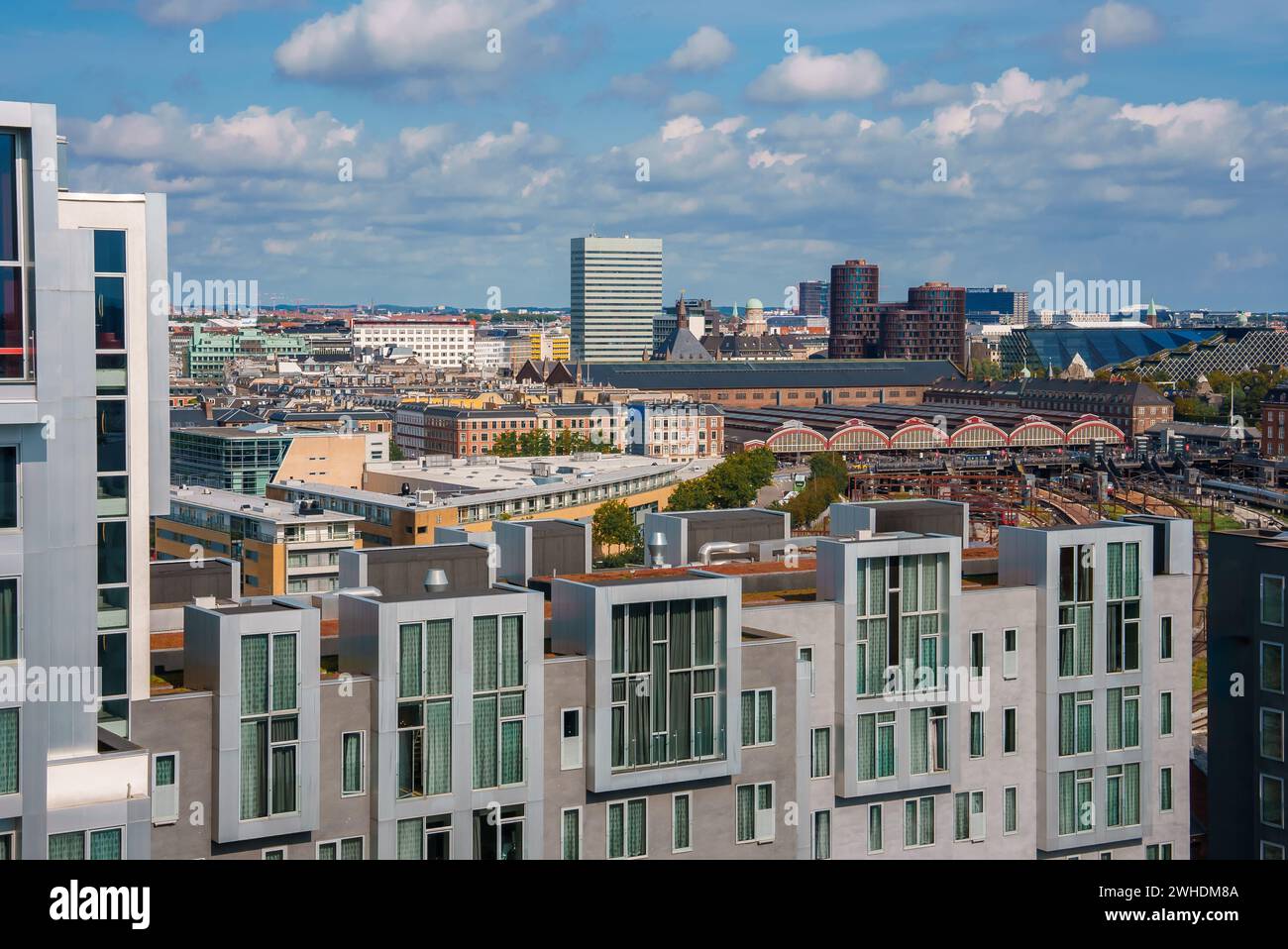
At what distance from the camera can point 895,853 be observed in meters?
12.5

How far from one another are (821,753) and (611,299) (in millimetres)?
170241

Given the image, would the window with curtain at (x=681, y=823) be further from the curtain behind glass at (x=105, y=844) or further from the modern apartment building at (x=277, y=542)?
the modern apartment building at (x=277, y=542)

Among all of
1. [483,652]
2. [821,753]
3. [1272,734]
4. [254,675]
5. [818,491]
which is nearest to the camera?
[254,675]

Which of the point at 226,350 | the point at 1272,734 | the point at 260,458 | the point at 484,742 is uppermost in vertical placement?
the point at 226,350

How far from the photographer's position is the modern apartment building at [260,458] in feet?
176

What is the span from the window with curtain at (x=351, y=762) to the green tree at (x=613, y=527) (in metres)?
38.5

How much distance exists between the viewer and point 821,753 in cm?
1228

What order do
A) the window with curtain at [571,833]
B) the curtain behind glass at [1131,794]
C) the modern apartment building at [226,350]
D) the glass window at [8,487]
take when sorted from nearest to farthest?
the glass window at [8,487] → the window with curtain at [571,833] → the curtain behind glass at [1131,794] → the modern apartment building at [226,350]

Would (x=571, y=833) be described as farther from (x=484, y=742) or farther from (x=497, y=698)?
(x=497, y=698)

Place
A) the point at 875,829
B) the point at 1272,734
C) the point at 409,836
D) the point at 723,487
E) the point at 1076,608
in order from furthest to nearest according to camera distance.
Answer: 1. the point at 723,487
2. the point at 1272,734
3. the point at 1076,608
4. the point at 875,829
5. the point at 409,836

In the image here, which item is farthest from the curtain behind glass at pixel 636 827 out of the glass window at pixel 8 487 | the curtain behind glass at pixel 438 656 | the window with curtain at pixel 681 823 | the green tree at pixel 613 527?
the green tree at pixel 613 527

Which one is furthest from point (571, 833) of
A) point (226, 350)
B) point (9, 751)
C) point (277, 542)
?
point (226, 350)
